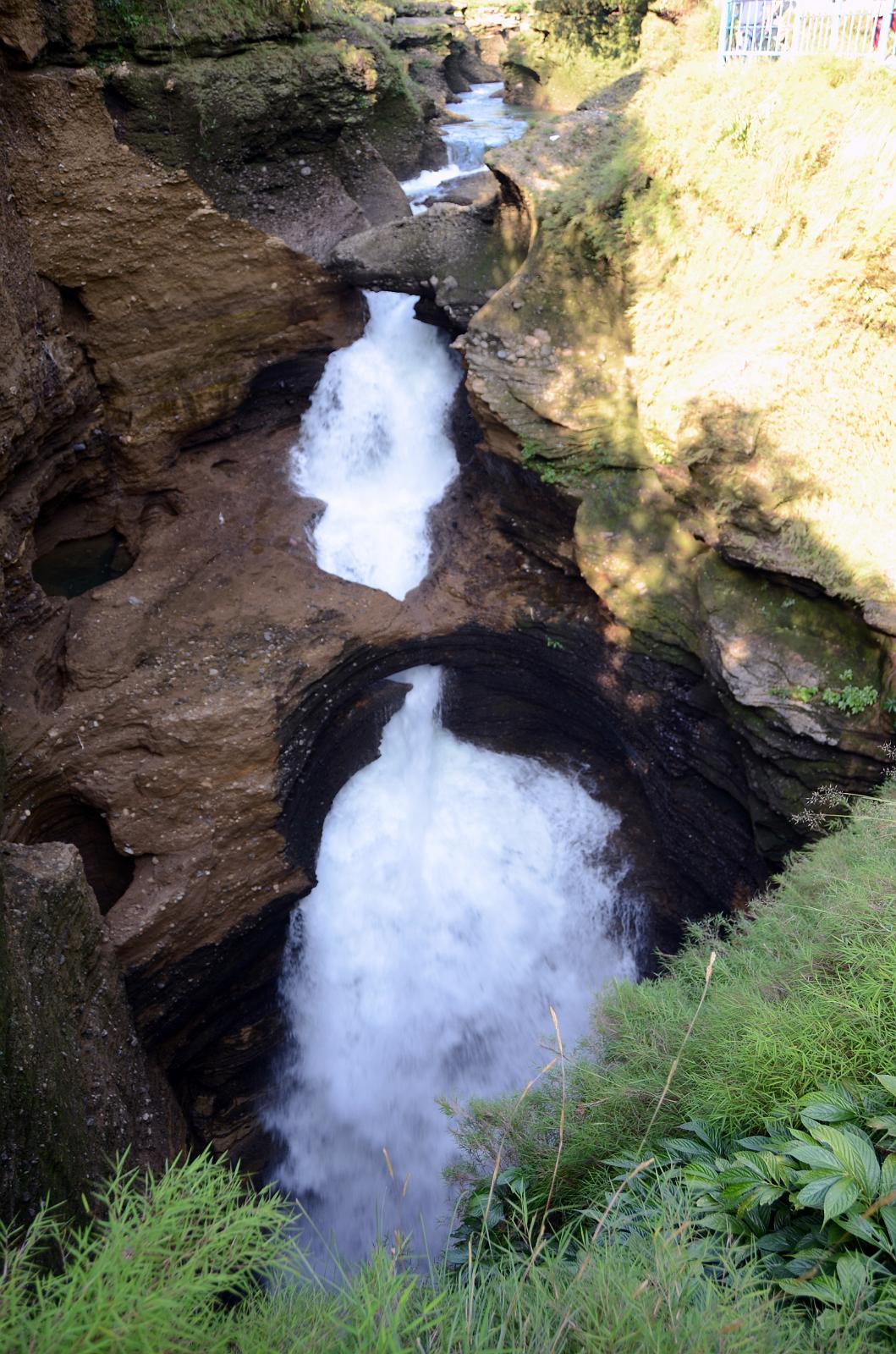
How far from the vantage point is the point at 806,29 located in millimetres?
7215

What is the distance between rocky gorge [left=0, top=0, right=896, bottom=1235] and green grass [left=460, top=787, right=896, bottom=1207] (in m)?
1.95

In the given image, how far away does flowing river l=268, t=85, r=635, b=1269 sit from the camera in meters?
6.69

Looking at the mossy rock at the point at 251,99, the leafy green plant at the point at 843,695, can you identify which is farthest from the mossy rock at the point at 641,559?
the mossy rock at the point at 251,99

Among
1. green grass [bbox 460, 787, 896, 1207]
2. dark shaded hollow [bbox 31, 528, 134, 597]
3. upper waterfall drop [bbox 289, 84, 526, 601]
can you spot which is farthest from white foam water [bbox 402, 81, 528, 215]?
green grass [bbox 460, 787, 896, 1207]

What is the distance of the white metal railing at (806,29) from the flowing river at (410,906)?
368 cm

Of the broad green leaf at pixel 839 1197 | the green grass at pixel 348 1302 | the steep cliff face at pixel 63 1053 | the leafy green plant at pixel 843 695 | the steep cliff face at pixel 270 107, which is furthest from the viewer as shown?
the steep cliff face at pixel 270 107

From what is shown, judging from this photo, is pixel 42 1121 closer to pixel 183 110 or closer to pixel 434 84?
pixel 183 110

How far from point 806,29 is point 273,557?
6.36m

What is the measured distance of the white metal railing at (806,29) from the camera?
21.4 ft

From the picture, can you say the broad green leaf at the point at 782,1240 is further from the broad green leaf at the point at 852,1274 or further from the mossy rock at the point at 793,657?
the mossy rock at the point at 793,657

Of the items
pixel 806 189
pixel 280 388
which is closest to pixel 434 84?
pixel 280 388

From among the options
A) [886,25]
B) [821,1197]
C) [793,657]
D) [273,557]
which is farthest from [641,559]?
[821,1197]

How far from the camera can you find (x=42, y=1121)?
411 centimetres

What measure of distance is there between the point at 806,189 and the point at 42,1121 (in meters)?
7.33
